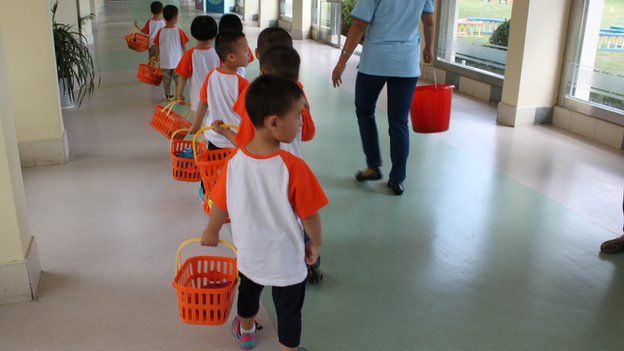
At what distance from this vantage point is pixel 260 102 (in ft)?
6.13

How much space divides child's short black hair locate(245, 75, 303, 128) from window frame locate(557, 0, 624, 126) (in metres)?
4.42

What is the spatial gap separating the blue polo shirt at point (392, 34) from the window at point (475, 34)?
3.51m

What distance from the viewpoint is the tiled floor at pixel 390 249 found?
251cm

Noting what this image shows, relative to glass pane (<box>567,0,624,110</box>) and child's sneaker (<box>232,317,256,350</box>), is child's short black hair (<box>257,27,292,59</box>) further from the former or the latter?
glass pane (<box>567,0,624,110</box>)

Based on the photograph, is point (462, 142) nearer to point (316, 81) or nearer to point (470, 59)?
point (470, 59)

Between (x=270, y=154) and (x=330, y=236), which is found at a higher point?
(x=270, y=154)

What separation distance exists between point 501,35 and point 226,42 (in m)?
4.95

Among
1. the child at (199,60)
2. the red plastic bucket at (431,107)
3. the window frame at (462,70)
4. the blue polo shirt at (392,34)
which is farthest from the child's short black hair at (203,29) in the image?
the window frame at (462,70)

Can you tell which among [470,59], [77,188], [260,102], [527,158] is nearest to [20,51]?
[77,188]

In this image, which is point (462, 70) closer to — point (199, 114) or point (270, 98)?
point (199, 114)

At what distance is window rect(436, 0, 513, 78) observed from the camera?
7.10 m

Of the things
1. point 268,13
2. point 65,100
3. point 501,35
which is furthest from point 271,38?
point 268,13

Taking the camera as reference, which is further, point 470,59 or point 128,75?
point 128,75

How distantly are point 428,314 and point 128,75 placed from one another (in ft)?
22.8
